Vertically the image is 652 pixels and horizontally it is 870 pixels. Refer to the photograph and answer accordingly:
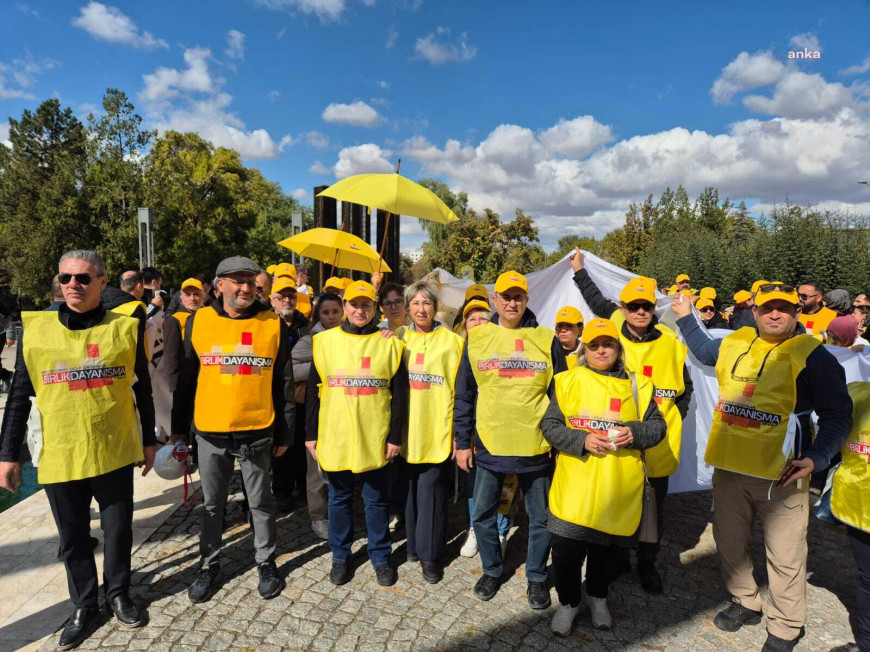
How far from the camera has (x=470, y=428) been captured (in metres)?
3.53

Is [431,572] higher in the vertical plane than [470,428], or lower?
lower

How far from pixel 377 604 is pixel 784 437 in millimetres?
2632

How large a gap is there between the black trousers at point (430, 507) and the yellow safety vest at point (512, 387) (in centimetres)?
49

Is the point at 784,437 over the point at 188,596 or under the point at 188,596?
over

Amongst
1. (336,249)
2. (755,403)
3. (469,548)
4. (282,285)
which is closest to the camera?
(755,403)

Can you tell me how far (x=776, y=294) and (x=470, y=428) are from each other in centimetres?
198

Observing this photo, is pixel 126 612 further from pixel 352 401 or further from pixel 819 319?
pixel 819 319

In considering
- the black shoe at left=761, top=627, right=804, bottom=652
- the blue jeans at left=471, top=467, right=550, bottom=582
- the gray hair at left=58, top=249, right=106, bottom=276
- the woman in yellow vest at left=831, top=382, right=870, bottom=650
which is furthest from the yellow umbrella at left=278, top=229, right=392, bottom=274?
the black shoe at left=761, top=627, right=804, bottom=652

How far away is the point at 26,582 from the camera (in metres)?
3.52

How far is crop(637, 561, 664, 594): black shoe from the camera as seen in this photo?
142 inches

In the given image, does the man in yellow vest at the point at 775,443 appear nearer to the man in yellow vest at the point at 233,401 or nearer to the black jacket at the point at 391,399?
the black jacket at the point at 391,399

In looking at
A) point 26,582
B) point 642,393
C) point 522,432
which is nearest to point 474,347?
point 522,432

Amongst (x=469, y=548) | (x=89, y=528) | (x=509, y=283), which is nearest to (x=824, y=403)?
(x=509, y=283)

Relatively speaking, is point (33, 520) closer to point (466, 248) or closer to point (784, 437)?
point (784, 437)
